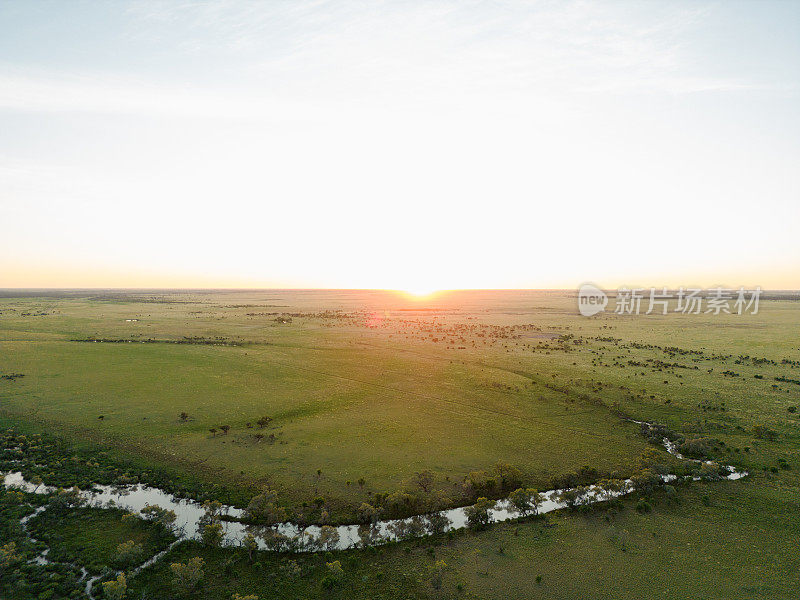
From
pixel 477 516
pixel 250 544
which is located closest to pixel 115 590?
pixel 250 544

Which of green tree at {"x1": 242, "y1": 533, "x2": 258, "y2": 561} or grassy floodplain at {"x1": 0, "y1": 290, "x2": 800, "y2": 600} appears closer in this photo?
grassy floodplain at {"x1": 0, "y1": 290, "x2": 800, "y2": 600}

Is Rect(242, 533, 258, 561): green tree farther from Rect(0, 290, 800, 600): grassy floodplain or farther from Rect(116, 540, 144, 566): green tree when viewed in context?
Rect(116, 540, 144, 566): green tree

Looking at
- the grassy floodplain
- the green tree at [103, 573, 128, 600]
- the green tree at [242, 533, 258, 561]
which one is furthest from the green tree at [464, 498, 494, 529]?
the green tree at [103, 573, 128, 600]

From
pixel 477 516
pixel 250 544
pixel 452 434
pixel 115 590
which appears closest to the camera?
pixel 115 590

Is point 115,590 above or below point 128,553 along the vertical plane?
below

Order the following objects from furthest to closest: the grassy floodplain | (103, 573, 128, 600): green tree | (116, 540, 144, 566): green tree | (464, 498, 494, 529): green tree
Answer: (464, 498, 494, 529): green tree
the grassy floodplain
(116, 540, 144, 566): green tree
(103, 573, 128, 600): green tree

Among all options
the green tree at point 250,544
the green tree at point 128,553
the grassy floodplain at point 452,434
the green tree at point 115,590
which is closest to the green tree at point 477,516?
the grassy floodplain at point 452,434

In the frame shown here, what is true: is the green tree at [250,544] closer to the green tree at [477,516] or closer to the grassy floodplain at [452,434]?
the grassy floodplain at [452,434]

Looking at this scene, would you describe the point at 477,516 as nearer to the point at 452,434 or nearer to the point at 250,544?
the point at 452,434

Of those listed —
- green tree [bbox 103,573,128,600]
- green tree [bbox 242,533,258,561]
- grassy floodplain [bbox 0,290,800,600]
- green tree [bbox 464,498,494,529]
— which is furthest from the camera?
green tree [bbox 464,498,494,529]
